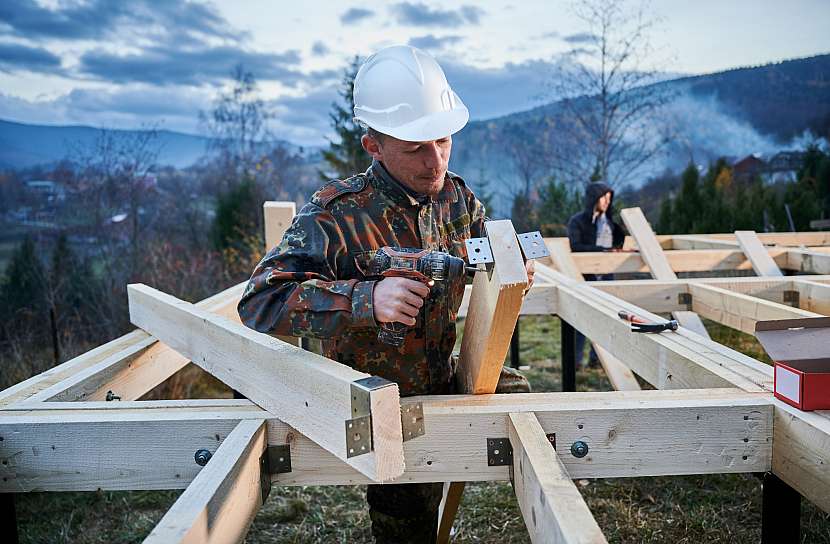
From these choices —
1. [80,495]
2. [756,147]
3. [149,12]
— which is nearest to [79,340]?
[80,495]

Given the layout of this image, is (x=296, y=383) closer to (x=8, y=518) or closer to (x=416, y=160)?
(x=416, y=160)

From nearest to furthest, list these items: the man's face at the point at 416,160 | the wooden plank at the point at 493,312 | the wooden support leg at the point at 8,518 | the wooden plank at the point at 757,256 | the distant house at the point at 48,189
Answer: the wooden plank at the point at 493,312, the wooden support leg at the point at 8,518, the man's face at the point at 416,160, the wooden plank at the point at 757,256, the distant house at the point at 48,189

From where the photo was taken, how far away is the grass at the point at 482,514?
3420 millimetres

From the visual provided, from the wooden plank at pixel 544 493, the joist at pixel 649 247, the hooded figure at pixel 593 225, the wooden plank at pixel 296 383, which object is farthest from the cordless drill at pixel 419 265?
the hooded figure at pixel 593 225

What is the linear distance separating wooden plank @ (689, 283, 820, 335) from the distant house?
38.3ft

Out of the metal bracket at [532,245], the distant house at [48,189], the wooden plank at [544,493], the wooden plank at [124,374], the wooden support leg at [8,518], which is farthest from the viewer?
the distant house at [48,189]

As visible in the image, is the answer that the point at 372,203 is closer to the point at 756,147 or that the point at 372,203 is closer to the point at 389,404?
the point at 389,404

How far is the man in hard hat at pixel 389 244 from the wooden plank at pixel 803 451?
0.86m

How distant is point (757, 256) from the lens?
195 inches

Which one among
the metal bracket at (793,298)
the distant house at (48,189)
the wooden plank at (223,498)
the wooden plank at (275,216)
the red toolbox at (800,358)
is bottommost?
Answer: the wooden plank at (223,498)

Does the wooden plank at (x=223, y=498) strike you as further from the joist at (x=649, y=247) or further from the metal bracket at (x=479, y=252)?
the joist at (x=649, y=247)

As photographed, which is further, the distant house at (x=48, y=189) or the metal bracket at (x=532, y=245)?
the distant house at (x=48, y=189)

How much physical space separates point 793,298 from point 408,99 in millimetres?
2996

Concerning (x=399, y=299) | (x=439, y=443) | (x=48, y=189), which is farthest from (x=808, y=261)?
(x=48, y=189)
